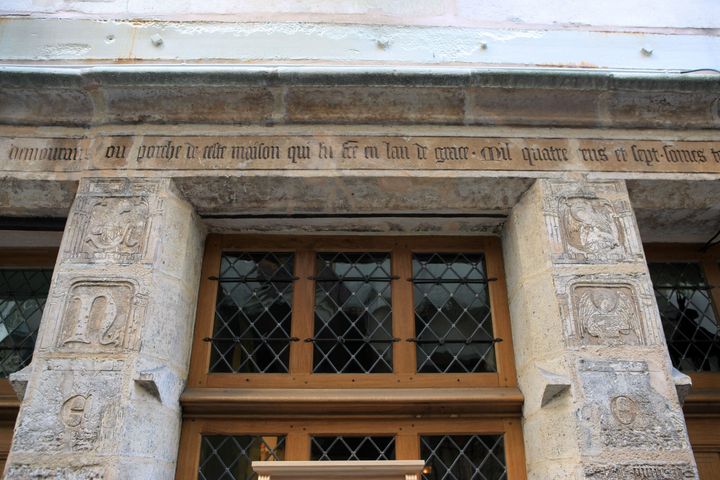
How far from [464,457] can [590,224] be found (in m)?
1.43

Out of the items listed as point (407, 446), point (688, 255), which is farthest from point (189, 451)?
point (688, 255)

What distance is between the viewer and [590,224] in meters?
3.25

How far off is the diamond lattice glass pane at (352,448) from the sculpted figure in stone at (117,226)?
4.68ft

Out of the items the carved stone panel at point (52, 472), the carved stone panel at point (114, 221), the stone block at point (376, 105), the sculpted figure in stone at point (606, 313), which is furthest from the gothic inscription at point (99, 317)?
the sculpted figure in stone at point (606, 313)

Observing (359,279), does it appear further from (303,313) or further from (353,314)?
(303,313)

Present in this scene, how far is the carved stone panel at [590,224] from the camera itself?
318 cm

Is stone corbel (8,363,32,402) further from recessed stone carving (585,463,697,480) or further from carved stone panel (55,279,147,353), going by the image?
recessed stone carving (585,463,697,480)

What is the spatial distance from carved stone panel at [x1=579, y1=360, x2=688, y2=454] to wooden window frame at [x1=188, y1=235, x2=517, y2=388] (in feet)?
1.96

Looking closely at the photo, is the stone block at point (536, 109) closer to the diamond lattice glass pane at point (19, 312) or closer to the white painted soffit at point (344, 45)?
the white painted soffit at point (344, 45)

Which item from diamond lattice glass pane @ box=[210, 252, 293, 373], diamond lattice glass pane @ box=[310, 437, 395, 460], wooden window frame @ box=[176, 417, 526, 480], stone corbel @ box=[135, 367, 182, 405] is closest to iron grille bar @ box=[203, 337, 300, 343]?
diamond lattice glass pane @ box=[210, 252, 293, 373]

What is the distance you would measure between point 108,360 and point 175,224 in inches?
32.1

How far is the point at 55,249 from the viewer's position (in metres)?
3.84

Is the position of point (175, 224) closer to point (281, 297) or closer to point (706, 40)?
point (281, 297)

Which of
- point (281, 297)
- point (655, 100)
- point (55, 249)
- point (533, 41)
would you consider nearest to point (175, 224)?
point (281, 297)
